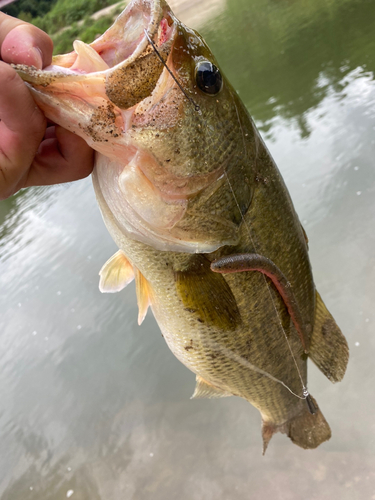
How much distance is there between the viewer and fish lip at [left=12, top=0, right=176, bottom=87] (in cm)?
83

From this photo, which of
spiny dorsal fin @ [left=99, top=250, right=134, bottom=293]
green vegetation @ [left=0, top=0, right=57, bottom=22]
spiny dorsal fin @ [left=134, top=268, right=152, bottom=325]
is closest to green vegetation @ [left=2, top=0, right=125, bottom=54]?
green vegetation @ [left=0, top=0, right=57, bottom=22]

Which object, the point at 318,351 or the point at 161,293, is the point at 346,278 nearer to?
the point at 318,351

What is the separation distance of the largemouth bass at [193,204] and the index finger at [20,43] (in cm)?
5

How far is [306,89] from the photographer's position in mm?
6875

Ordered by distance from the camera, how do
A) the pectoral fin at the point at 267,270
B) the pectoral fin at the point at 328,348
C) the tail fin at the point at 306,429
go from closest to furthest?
1. the pectoral fin at the point at 267,270
2. the pectoral fin at the point at 328,348
3. the tail fin at the point at 306,429

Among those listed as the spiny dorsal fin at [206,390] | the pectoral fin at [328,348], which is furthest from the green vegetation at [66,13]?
the pectoral fin at [328,348]

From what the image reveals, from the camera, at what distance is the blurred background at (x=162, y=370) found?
256 centimetres

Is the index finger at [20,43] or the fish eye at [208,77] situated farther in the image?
the fish eye at [208,77]

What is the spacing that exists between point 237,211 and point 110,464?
104 inches

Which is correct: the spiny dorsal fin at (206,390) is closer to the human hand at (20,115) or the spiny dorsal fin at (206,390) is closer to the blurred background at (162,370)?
the blurred background at (162,370)

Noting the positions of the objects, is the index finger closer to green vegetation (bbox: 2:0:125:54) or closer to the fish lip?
the fish lip

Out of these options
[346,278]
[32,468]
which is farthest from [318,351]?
[32,468]

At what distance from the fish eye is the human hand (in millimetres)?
374

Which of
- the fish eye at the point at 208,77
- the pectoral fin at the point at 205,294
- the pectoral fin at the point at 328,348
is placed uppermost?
the fish eye at the point at 208,77
